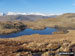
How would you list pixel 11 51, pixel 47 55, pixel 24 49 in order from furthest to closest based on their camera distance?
pixel 24 49
pixel 11 51
pixel 47 55

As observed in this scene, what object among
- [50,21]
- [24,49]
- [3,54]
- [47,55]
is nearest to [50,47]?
[24,49]

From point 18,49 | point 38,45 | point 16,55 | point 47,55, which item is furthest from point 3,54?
point 38,45

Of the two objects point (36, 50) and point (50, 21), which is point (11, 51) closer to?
point (36, 50)

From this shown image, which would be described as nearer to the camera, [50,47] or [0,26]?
[50,47]

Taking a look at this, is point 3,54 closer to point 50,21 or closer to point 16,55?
point 16,55

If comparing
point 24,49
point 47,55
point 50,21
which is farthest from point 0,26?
point 47,55

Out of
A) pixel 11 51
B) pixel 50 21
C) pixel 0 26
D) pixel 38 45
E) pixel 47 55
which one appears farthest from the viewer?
pixel 50 21

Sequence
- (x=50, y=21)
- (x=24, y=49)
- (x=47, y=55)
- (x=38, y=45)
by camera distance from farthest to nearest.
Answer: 1. (x=50, y=21)
2. (x=38, y=45)
3. (x=24, y=49)
4. (x=47, y=55)

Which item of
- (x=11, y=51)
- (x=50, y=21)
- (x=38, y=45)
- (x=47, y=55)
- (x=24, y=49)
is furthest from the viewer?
(x=50, y=21)

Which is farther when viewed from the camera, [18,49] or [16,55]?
[18,49]
